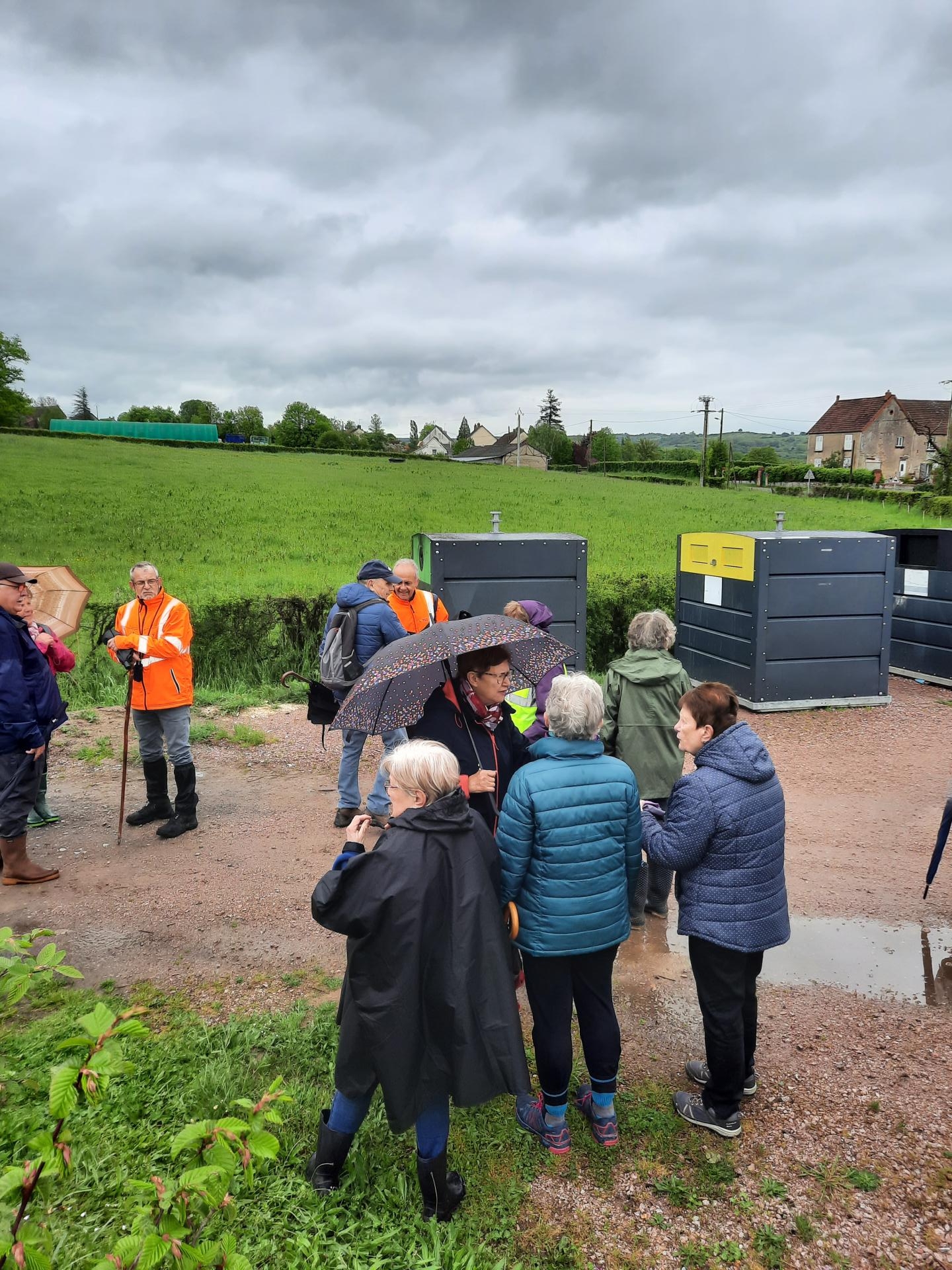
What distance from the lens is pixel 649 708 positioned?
4.41 m

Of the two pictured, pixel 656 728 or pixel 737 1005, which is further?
pixel 656 728

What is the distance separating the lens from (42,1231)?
150 centimetres

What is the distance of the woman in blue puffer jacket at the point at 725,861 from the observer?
2.99m

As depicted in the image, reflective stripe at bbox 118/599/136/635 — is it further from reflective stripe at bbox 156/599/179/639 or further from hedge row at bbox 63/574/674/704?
hedge row at bbox 63/574/674/704

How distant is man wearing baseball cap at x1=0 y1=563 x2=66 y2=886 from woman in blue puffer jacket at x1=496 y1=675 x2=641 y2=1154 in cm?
→ 340

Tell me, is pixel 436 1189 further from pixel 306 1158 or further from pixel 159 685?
pixel 159 685

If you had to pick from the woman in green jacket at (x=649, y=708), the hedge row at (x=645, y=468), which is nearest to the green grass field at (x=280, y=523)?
the woman in green jacket at (x=649, y=708)

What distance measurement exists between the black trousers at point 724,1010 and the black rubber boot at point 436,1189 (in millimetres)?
1053

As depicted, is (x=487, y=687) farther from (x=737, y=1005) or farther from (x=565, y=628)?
(x=565, y=628)

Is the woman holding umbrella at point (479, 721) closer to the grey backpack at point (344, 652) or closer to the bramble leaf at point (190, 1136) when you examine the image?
the bramble leaf at point (190, 1136)

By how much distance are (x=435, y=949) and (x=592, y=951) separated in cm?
74

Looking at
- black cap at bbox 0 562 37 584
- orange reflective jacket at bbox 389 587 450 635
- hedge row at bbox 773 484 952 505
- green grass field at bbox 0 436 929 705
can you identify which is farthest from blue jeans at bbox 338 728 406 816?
hedge row at bbox 773 484 952 505

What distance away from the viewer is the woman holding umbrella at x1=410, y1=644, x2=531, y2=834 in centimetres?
343

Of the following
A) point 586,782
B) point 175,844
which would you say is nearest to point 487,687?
point 586,782
